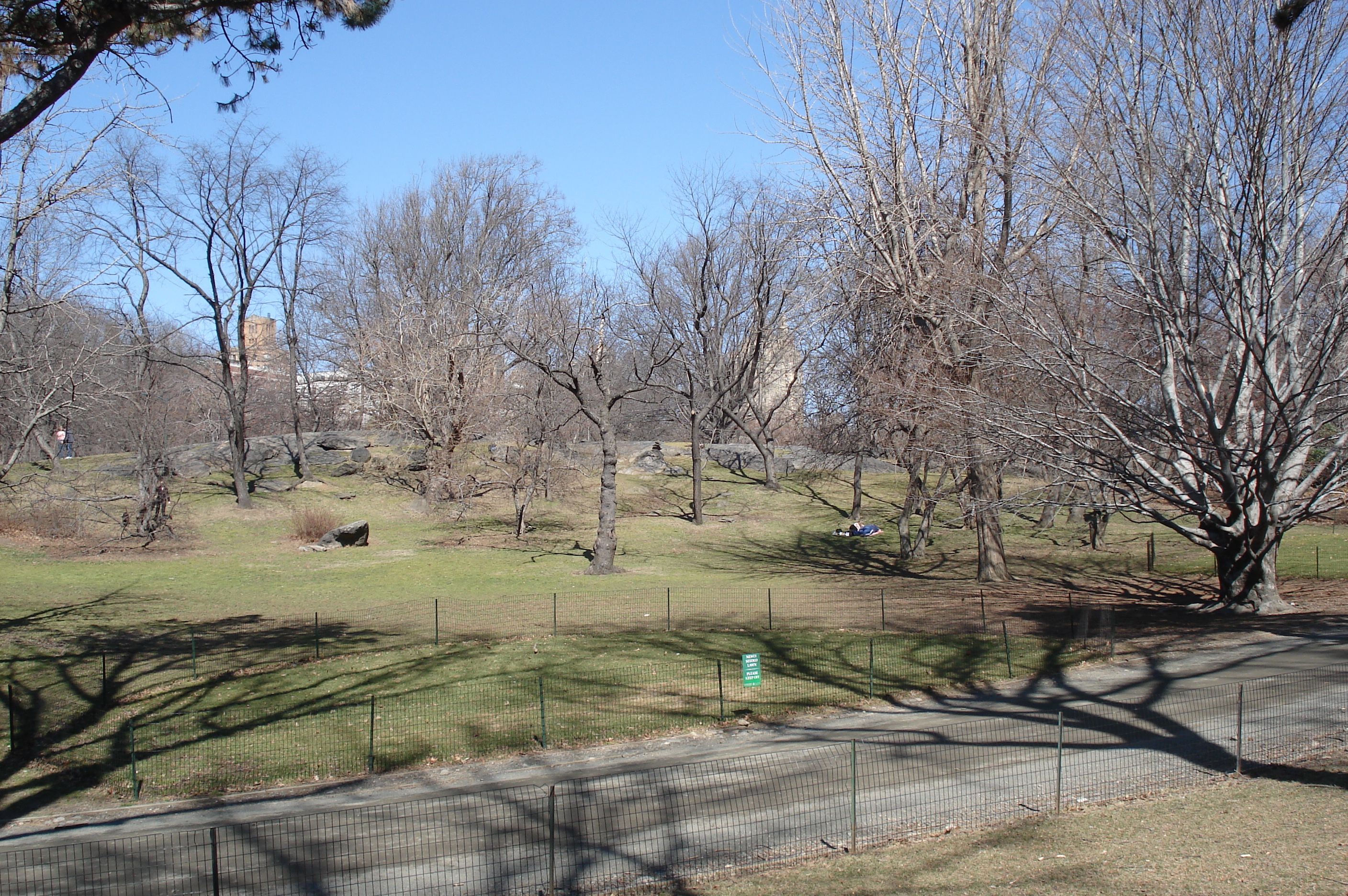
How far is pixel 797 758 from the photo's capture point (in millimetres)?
10547

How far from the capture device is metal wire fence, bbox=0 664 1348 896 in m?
8.07

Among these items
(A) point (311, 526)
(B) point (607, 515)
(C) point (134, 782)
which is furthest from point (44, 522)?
(C) point (134, 782)

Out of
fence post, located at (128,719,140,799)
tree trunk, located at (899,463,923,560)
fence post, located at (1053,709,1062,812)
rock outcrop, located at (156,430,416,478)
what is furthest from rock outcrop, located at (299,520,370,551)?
fence post, located at (1053,709,1062,812)

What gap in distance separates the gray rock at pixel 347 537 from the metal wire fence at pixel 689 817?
2503 cm

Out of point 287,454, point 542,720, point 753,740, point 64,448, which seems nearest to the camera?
point 542,720

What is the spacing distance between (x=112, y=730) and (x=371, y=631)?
23.7 ft

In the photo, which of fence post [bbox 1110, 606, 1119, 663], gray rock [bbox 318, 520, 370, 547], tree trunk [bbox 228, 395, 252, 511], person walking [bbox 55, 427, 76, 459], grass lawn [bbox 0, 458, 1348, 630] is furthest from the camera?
person walking [bbox 55, 427, 76, 459]

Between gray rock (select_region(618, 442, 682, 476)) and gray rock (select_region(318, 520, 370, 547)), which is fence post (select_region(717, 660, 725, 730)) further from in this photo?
gray rock (select_region(618, 442, 682, 476))

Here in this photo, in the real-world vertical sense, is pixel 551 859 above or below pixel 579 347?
below

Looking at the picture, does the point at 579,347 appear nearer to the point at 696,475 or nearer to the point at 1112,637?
the point at 696,475

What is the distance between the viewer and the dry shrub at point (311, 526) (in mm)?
35031

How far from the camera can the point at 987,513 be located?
24062mm

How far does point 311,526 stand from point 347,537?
2676mm

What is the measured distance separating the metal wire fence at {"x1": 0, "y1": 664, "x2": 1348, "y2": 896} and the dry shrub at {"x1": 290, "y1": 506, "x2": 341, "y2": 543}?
88.7ft
